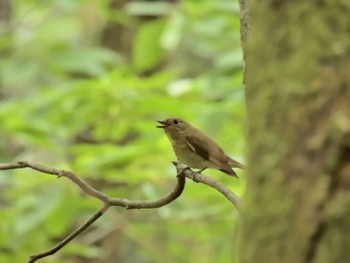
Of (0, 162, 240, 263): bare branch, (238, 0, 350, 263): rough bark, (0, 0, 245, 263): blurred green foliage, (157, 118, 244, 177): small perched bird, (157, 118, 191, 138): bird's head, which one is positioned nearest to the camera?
(238, 0, 350, 263): rough bark

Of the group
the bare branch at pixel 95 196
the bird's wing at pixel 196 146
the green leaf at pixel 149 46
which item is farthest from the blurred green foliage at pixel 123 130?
the bare branch at pixel 95 196

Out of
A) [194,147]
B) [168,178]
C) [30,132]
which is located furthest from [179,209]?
[194,147]

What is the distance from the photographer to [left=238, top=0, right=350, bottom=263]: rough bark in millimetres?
1097

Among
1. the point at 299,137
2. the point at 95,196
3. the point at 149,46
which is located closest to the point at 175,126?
the point at 95,196

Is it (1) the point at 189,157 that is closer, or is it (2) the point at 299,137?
(2) the point at 299,137

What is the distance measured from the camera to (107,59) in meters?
5.90

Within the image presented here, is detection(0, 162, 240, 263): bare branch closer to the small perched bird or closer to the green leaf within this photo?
the small perched bird

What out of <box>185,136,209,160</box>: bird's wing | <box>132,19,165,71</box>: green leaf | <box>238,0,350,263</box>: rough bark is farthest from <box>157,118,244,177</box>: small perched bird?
<box>238,0,350,263</box>: rough bark

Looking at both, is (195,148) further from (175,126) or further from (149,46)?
(149,46)

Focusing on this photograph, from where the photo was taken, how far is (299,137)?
114 centimetres

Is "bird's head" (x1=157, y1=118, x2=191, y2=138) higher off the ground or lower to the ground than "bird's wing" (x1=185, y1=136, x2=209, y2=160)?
higher

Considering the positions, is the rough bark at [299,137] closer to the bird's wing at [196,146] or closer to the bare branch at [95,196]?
the bare branch at [95,196]

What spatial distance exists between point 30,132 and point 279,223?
3810mm

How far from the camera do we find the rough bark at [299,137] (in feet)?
3.60
